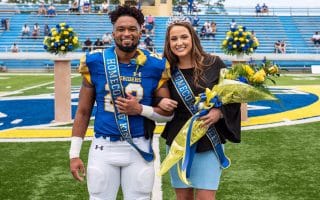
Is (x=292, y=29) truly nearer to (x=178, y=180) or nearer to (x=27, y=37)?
(x=27, y=37)

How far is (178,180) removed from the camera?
3426mm

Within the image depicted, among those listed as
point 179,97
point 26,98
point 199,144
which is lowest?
point 26,98

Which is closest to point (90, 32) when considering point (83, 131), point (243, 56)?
point (243, 56)

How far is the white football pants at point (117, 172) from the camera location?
3072 millimetres

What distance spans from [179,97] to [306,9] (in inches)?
1376

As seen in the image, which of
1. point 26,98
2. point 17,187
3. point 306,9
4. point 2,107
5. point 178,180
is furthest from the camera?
point 306,9

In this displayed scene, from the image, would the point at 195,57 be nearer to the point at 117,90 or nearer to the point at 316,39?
the point at 117,90

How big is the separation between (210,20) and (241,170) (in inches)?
1137

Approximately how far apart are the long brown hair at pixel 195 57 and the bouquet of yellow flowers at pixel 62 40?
19.1 feet

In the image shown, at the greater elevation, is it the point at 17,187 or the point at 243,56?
the point at 243,56

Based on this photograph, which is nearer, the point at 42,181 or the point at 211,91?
the point at 211,91

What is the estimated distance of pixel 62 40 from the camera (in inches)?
357

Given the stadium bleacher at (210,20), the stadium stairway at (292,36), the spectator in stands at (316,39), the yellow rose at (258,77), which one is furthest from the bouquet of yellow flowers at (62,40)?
the spectator in stands at (316,39)

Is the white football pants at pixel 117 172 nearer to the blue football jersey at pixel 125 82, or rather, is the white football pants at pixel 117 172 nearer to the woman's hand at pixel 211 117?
the blue football jersey at pixel 125 82
